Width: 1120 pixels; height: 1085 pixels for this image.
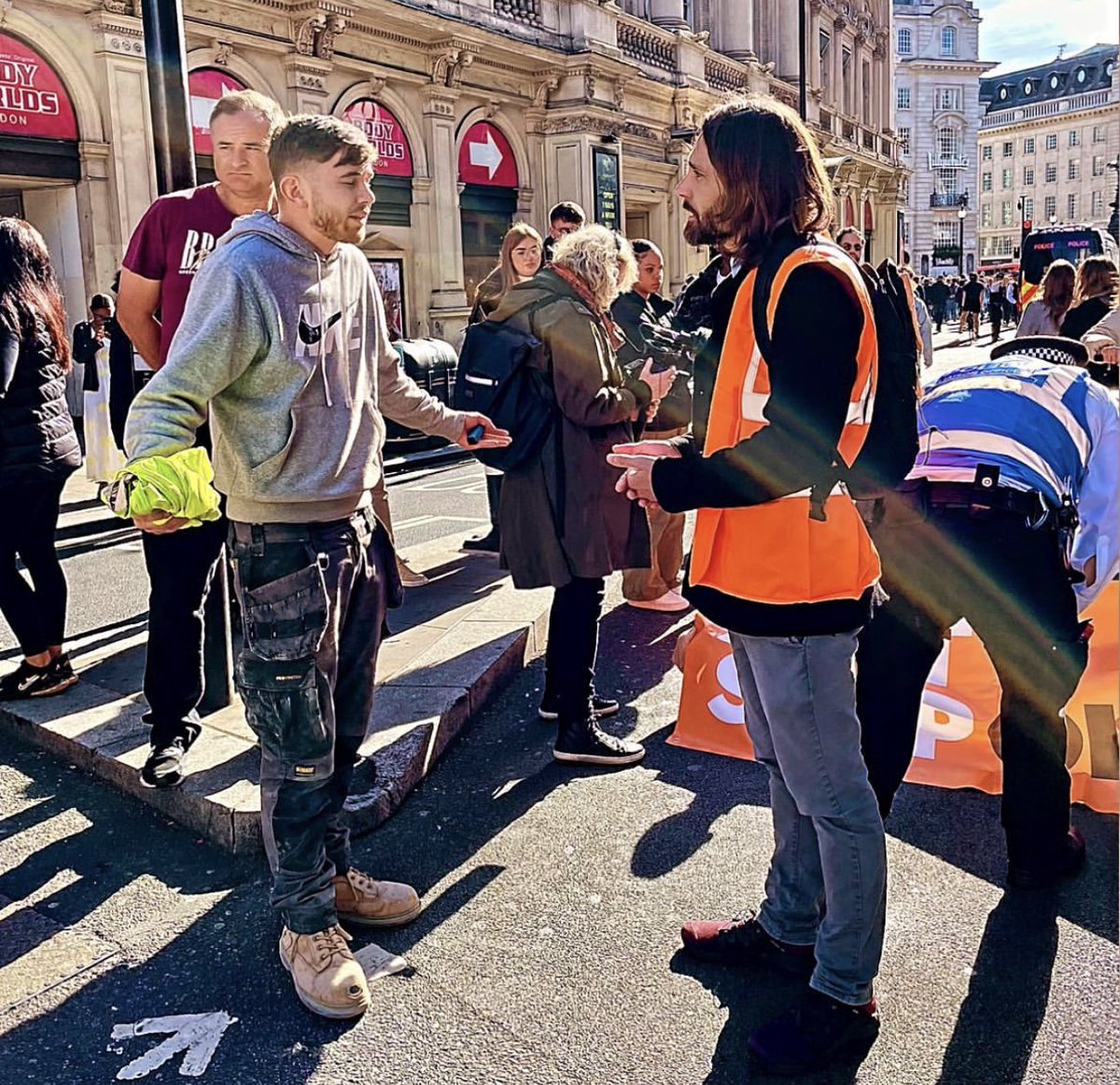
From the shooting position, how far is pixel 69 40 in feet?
44.1

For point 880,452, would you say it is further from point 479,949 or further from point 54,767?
point 54,767

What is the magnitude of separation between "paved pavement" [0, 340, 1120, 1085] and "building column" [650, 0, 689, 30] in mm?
25617

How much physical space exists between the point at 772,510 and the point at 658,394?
126 centimetres

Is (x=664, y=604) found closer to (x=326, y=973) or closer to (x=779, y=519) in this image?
(x=326, y=973)

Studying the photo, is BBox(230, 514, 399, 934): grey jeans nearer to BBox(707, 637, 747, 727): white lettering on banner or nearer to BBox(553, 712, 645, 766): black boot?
BBox(553, 712, 645, 766): black boot

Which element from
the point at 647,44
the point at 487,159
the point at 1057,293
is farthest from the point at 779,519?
the point at 647,44

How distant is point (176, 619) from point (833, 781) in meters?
2.36

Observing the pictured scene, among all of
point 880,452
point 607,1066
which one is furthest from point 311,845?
point 880,452

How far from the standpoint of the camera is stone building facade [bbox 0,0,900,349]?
13.7m

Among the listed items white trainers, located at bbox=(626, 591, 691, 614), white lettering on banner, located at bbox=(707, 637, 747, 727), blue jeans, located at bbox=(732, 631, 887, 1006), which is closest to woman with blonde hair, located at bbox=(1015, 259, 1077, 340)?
white trainers, located at bbox=(626, 591, 691, 614)

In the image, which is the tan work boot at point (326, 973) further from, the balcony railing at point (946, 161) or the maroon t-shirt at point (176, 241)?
the balcony railing at point (946, 161)

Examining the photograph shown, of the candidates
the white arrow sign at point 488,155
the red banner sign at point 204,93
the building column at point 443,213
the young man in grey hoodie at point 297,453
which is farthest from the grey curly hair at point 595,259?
the white arrow sign at point 488,155

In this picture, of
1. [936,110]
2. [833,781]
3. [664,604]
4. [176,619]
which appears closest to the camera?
[833,781]

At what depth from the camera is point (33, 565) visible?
188 inches
